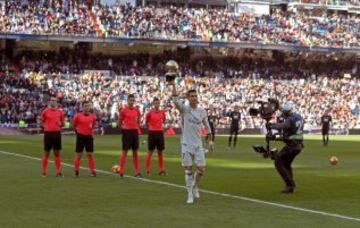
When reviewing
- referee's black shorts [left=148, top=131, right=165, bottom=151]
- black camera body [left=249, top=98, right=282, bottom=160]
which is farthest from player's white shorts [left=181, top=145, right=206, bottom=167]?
referee's black shorts [left=148, top=131, right=165, bottom=151]

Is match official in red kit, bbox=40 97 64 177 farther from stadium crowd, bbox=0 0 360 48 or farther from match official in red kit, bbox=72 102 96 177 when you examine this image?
stadium crowd, bbox=0 0 360 48

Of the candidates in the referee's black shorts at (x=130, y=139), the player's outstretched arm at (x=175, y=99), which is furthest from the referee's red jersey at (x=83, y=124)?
the player's outstretched arm at (x=175, y=99)

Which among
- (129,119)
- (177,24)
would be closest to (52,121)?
(129,119)

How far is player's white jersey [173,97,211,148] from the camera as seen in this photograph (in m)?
16.4

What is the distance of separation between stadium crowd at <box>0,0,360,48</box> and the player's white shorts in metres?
48.6

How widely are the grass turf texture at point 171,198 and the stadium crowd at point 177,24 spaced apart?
127ft

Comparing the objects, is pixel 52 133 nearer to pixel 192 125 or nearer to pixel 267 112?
pixel 192 125

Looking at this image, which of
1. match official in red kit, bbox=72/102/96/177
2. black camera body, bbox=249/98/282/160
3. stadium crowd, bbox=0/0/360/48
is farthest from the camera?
stadium crowd, bbox=0/0/360/48

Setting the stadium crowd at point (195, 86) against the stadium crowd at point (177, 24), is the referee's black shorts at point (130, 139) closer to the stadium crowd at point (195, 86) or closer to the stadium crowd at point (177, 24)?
the stadium crowd at point (195, 86)

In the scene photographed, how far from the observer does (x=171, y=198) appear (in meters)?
16.9

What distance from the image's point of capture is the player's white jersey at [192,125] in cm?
1636

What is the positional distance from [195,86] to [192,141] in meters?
51.7

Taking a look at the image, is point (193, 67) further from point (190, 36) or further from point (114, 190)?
point (114, 190)

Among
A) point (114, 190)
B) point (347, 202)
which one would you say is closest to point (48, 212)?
point (114, 190)
